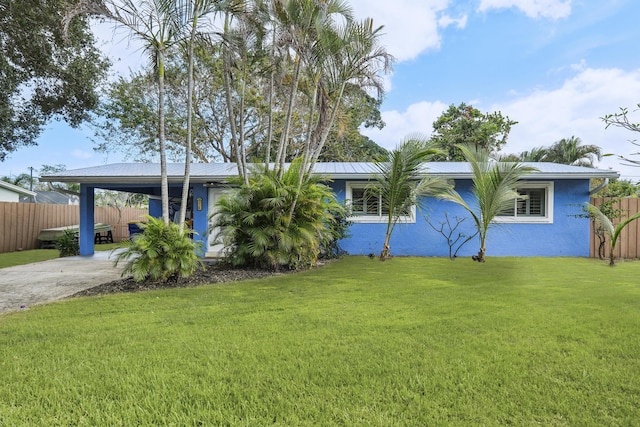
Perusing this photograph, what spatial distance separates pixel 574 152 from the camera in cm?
1731

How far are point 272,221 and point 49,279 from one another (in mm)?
4282

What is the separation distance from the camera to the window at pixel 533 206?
31.0 feet

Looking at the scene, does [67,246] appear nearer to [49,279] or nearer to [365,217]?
[49,279]

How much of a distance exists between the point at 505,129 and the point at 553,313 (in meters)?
18.1

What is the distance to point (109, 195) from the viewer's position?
102 feet

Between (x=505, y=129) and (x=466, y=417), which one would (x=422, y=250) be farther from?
(x=505, y=129)

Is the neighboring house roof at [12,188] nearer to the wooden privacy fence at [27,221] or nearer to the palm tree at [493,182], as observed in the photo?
the wooden privacy fence at [27,221]

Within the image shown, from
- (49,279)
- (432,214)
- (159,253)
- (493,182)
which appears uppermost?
(493,182)

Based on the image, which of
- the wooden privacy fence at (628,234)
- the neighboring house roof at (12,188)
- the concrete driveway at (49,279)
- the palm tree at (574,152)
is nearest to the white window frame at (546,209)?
the wooden privacy fence at (628,234)

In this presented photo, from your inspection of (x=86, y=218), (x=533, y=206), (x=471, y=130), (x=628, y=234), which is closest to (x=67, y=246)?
(x=86, y=218)

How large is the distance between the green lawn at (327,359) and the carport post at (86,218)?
6140 millimetres

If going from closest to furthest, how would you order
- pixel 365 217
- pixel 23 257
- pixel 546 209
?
pixel 546 209 < pixel 365 217 < pixel 23 257

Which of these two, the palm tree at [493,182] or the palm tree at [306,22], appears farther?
the palm tree at [493,182]

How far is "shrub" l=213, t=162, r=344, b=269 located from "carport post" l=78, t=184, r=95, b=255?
210 inches
